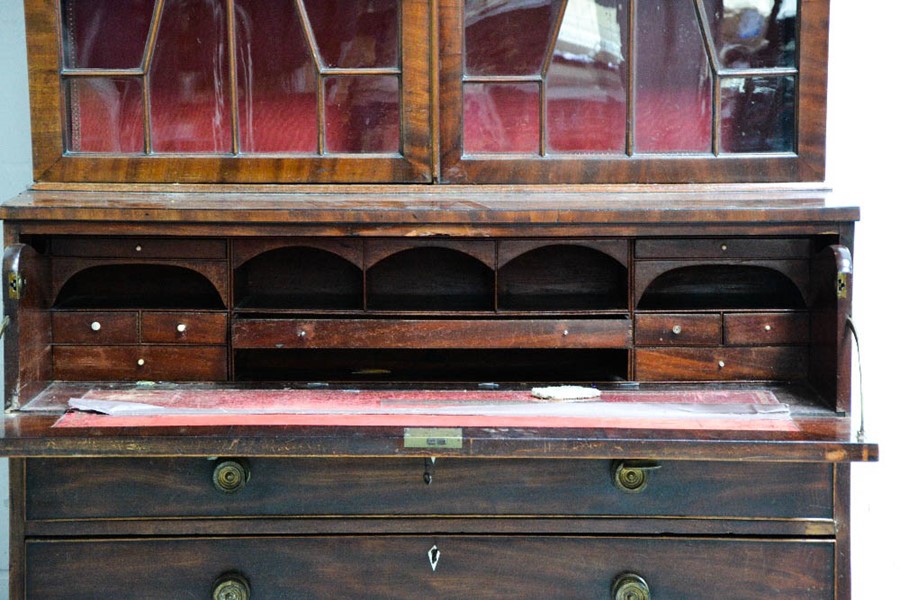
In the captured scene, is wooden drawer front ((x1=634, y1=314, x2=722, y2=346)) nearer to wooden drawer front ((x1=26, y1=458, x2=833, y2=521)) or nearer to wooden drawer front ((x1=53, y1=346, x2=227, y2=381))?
wooden drawer front ((x1=26, y1=458, x2=833, y2=521))

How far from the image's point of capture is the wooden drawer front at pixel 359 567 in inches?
82.2

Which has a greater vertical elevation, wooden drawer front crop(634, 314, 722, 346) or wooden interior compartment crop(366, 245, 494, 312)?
wooden interior compartment crop(366, 245, 494, 312)

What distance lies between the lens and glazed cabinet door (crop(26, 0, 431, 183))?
7.51 feet

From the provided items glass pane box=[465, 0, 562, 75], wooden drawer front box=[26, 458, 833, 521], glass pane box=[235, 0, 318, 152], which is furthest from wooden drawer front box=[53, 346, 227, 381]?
glass pane box=[465, 0, 562, 75]

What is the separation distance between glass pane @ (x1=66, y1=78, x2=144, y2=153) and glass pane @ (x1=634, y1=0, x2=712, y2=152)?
1.19 meters

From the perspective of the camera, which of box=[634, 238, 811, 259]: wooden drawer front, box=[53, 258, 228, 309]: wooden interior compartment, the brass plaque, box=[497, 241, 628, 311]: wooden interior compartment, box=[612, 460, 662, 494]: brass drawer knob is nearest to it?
the brass plaque

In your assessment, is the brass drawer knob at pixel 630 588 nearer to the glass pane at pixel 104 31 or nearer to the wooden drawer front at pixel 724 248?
the wooden drawer front at pixel 724 248

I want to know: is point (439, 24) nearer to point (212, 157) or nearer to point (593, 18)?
point (593, 18)

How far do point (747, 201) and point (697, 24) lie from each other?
0.44m

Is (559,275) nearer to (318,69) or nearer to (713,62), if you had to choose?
(713,62)

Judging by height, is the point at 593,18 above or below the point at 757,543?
above

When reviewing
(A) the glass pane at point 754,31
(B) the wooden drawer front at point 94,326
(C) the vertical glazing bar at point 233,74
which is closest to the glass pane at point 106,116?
(C) the vertical glazing bar at point 233,74

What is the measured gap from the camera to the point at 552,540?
209 centimetres

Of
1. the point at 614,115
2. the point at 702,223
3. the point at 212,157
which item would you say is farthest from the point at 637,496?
the point at 212,157
